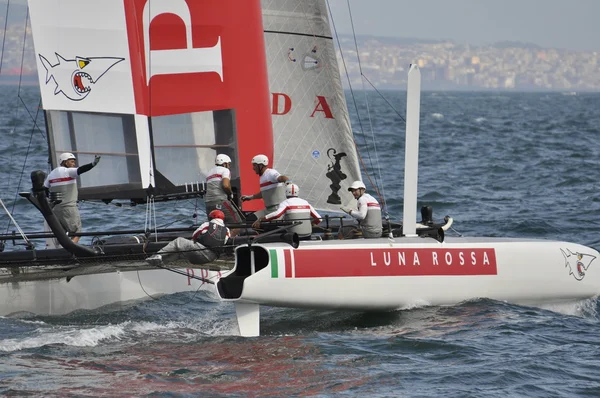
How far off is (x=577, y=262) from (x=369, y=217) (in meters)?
2.38

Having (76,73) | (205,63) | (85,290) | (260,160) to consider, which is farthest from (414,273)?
(76,73)

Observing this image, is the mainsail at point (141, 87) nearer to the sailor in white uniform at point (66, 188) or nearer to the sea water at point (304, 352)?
the sailor in white uniform at point (66, 188)

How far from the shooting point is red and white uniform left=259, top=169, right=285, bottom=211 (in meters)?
11.9

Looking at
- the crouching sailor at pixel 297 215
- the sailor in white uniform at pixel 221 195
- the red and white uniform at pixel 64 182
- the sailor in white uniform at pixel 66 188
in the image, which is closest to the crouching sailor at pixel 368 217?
the crouching sailor at pixel 297 215

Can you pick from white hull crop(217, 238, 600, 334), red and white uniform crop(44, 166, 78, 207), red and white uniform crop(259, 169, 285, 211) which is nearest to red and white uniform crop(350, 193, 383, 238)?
white hull crop(217, 238, 600, 334)

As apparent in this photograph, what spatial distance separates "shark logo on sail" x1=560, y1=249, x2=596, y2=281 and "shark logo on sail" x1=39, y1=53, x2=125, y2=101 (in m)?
5.24

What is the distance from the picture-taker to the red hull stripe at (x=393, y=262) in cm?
1010

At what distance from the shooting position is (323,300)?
10.2 meters

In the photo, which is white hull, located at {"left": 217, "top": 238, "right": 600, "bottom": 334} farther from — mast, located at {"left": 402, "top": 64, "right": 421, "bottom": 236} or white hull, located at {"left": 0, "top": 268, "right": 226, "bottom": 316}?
white hull, located at {"left": 0, "top": 268, "right": 226, "bottom": 316}

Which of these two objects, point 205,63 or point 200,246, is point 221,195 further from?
point 205,63

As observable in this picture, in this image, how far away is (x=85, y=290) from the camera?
36.3 ft

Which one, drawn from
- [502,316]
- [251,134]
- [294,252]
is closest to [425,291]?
[502,316]

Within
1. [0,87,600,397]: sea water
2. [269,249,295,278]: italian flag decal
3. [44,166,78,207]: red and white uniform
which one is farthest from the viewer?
[44,166,78,207]: red and white uniform

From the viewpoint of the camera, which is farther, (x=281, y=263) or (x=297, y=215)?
(x=297, y=215)
